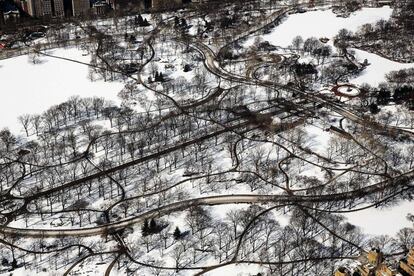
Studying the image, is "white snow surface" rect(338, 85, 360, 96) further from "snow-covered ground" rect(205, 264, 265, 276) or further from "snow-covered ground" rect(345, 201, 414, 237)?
"snow-covered ground" rect(205, 264, 265, 276)

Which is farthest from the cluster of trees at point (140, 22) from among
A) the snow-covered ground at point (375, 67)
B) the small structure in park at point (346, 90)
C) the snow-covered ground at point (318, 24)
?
the small structure in park at point (346, 90)

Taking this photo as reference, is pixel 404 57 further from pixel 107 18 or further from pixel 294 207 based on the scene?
pixel 107 18

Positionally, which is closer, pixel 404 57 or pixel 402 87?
pixel 402 87

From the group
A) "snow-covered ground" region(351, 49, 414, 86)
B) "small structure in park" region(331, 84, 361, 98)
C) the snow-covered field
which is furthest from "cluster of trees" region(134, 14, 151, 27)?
"small structure in park" region(331, 84, 361, 98)

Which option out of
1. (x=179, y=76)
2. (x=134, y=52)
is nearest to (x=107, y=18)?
(x=134, y=52)

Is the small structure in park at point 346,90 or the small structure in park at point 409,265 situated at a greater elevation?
the small structure in park at point 409,265

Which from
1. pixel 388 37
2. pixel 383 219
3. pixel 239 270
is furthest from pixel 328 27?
pixel 239 270

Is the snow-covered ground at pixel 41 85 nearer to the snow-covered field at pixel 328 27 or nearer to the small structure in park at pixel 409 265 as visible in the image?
the snow-covered field at pixel 328 27
